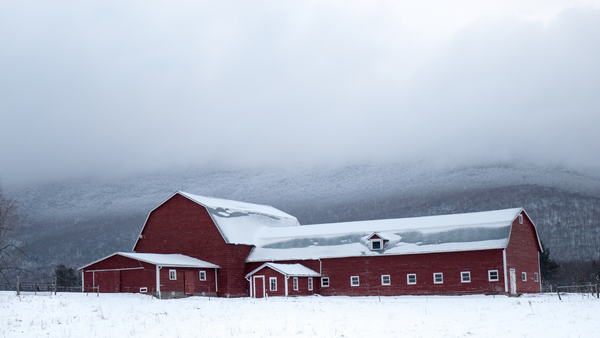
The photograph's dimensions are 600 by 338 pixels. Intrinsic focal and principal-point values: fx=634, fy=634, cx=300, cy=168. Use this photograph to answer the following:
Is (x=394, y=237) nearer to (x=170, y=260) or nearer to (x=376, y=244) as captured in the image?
(x=376, y=244)

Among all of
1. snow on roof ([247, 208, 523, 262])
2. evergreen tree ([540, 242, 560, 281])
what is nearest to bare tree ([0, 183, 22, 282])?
snow on roof ([247, 208, 523, 262])

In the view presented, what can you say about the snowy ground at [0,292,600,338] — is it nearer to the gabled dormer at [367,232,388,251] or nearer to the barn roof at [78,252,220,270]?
the barn roof at [78,252,220,270]

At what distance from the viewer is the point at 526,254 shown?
49.1 metres

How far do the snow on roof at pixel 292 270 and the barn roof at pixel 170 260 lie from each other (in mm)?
4156

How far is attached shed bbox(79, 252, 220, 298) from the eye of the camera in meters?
46.8

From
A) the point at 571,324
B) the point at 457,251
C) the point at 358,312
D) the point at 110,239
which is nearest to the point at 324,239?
the point at 457,251

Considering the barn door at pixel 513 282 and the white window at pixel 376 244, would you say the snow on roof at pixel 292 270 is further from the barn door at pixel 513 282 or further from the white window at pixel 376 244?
the barn door at pixel 513 282

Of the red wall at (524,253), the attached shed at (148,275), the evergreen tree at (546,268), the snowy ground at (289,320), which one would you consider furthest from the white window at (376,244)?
the evergreen tree at (546,268)

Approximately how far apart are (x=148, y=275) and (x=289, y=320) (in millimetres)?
22880

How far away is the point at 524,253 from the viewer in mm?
48719

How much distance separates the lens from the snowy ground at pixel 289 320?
22578 mm

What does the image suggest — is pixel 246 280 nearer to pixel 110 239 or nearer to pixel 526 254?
Answer: pixel 526 254

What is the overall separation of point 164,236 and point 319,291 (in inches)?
573

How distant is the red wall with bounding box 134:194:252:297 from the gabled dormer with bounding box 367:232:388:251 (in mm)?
11395
